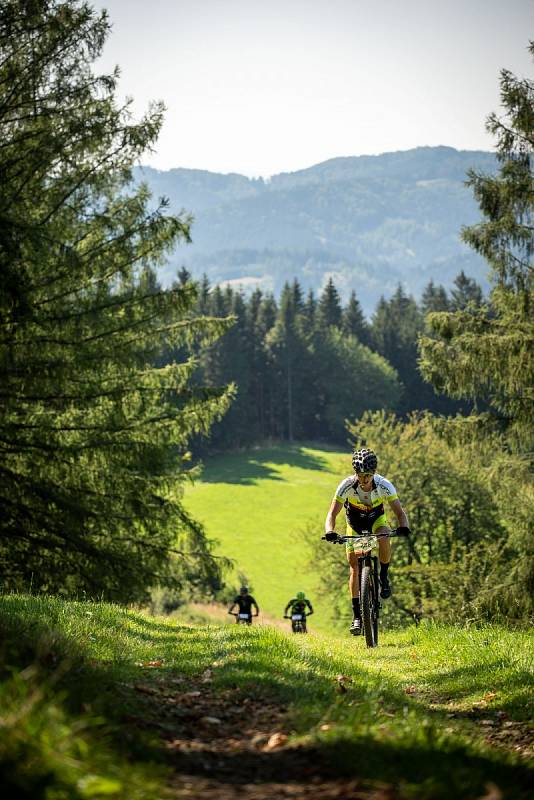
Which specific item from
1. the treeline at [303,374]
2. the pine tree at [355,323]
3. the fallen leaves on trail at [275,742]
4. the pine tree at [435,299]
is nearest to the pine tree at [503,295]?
the fallen leaves on trail at [275,742]

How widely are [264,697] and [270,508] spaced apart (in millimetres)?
69620

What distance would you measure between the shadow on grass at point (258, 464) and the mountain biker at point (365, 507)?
2878 inches

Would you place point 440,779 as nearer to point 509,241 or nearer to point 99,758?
point 99,758

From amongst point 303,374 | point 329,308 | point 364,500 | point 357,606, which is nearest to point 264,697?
point 364,500

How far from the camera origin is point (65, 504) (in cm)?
1536

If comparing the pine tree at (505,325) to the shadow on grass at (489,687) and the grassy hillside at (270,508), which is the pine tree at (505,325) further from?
the grassy hillside at (270,508)

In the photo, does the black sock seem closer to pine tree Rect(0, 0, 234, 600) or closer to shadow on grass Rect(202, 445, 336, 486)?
pine tree Rect(0, 0, 234, 600)

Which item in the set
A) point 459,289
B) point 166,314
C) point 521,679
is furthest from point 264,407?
point 521,679

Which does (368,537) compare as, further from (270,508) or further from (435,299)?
(435,299)

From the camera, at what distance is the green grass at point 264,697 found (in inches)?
133

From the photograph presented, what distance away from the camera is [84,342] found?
14984 mm

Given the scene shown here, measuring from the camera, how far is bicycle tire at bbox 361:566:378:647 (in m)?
10.7

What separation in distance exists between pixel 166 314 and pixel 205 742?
13.1 metres

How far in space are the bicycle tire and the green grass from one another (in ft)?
0.90
